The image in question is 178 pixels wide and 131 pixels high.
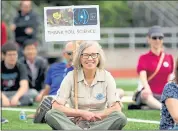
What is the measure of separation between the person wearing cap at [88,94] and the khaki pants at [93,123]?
0.04ft

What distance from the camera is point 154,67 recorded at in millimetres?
12586

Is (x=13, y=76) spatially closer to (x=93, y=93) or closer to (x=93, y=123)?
(x=93, y=93)

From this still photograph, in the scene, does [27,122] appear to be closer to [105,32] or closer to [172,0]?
[105,32]

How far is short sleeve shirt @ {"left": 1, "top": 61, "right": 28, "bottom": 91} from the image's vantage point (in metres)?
13.3

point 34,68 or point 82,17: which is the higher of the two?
point 82,17

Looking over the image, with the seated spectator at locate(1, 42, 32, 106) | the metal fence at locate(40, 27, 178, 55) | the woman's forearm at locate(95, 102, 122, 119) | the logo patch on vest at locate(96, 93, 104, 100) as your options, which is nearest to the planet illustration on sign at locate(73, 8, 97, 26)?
the logo patch on vest at locate(96, 93, 104, 100)

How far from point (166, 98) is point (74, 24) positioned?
6.14 ft

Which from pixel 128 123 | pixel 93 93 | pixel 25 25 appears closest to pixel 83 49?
pixel 93 93

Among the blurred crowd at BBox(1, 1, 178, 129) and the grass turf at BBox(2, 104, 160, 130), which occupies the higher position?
the blurred crowd at BBox(1, 1, 178, 129)

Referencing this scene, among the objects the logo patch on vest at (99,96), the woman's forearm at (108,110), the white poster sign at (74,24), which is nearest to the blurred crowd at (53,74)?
the white poster sign at (74,24)

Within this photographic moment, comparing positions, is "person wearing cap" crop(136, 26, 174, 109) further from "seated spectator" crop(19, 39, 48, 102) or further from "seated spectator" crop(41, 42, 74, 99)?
"seated spectator" crop(19, 39, 48, 102)

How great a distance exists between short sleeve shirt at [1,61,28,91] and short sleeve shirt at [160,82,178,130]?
536 cm

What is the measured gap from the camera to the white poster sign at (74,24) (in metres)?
9.29

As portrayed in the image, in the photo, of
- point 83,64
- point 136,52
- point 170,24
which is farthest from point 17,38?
point 170,24
